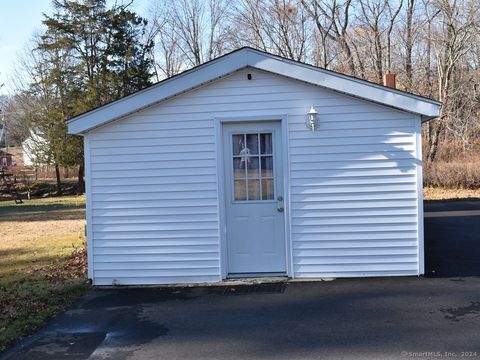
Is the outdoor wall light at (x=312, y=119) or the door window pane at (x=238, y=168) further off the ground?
the outdoor wall light at (x=312, y=119)

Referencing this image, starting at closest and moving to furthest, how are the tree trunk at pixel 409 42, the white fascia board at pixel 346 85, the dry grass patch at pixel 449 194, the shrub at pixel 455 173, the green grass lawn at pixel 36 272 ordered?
the green grass lawn at pixel 36 272 → the white fascia board at pixel 346 85 → the dry grass patch at pixel 449 194 → the shrub at pixel 455 173 → the tree trunk at pixel 409 42

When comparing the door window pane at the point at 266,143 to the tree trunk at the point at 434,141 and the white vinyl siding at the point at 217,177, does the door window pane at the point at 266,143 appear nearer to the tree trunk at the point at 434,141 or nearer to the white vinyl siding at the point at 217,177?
the white vinyl siding at the point at 217,177

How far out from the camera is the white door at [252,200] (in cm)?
804

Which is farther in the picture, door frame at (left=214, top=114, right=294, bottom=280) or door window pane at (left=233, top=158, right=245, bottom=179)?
door window pane at (left=233, top=158, right=245, bottom=179)

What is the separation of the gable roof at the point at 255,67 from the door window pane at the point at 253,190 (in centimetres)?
161

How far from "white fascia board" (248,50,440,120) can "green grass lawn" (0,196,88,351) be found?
4.23 meters

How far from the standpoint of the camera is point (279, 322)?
5926 millimetres

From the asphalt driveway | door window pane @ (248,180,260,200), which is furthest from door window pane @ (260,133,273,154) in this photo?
the asphalt driveway

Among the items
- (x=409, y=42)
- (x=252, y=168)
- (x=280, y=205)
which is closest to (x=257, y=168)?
(x=252, y=168)

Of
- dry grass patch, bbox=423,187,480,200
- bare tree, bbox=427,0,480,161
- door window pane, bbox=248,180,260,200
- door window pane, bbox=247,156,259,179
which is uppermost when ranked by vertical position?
bare tree, bbox=427,0,480,161

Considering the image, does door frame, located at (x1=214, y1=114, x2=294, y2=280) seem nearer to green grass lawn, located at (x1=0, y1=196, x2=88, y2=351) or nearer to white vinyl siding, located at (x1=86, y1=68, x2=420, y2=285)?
white vinyl siding, located at (x1=86, y1=68, x2=420, y2=285)

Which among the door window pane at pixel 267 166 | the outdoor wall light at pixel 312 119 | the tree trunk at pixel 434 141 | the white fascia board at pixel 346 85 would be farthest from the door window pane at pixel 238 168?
the tree trunk at pixel 434 141

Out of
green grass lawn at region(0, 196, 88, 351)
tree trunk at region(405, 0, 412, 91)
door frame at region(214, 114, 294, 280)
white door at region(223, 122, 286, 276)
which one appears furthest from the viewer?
tree trunk at region(405, 0, 412, 91)

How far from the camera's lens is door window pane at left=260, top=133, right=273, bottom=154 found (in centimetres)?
806
